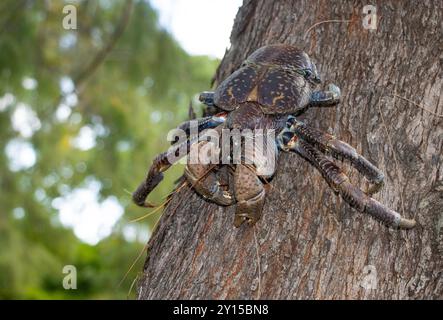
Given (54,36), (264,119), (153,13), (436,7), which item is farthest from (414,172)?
(54,36)

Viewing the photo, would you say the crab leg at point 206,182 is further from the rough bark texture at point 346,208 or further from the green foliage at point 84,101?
the green foliage at point 84,101

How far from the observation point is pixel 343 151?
2.79m

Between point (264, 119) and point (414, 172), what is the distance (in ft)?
2.58

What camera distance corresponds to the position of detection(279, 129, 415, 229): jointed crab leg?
8.52ft

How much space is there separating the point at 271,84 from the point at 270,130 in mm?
254

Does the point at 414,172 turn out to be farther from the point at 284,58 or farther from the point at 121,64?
the point at 121,64

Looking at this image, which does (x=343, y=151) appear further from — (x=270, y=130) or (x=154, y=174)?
(x=154, y=174)

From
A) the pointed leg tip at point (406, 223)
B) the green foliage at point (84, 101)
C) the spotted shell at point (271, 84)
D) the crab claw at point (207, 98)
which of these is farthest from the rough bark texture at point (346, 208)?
the green foliage at point (84, 101)

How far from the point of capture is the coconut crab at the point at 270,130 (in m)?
2.65

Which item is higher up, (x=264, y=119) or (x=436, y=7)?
(x=436, y=7)

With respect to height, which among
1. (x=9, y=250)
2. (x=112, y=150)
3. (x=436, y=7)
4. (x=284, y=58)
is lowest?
(x=9, y=250)

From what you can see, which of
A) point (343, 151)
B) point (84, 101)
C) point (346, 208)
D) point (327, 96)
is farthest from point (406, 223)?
point (84, 101)

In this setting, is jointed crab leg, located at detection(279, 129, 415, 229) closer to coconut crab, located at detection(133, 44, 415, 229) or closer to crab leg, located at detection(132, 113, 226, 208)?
coconut crab, located at detection(133, 44, 415, 229)
